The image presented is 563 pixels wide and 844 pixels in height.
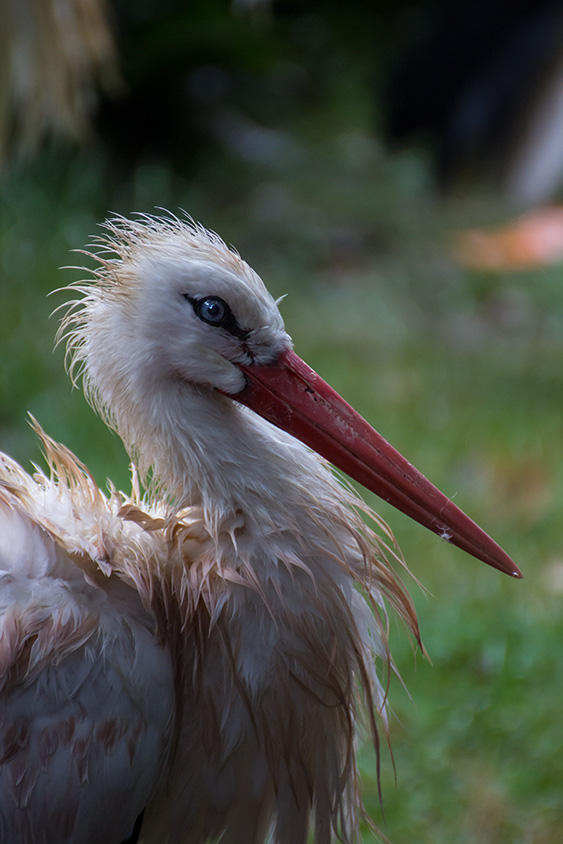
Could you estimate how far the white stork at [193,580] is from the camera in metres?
1.61

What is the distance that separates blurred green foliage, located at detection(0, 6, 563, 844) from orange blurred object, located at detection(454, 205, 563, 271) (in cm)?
15

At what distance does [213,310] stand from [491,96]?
559 cm

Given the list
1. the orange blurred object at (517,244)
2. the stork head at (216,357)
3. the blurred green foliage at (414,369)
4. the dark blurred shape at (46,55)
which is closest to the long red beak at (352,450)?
the stork head at (216,357)

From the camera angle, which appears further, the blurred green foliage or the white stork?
the blurred green foliage

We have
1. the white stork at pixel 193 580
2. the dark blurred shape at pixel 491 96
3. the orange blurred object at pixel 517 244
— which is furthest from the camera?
the dark blurred shape at pixel 491 96

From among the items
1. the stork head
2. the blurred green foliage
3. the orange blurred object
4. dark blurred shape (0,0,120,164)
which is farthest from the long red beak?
the orange blurred object

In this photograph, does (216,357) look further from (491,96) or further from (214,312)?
(491,96)

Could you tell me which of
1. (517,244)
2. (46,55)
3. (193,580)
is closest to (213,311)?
(193,580)

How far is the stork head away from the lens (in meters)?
1.66

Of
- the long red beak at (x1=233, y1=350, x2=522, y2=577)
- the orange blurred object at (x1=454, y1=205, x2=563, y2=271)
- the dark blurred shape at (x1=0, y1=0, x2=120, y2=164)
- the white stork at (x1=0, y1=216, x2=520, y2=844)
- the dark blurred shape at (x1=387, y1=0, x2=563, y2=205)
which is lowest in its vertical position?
the white stork at (x1=0, y1=216, x2=520, y2=844)

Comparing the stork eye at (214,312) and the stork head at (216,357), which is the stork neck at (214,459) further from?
the stork eye at (214,312)

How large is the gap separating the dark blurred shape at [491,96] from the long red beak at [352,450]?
16.7ft

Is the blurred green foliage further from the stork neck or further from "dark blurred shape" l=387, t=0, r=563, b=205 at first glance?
the stork neck

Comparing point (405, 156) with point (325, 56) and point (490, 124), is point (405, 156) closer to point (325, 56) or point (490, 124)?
point (490, 124)
